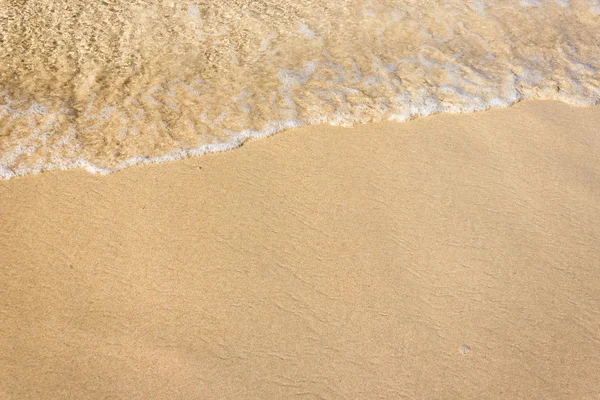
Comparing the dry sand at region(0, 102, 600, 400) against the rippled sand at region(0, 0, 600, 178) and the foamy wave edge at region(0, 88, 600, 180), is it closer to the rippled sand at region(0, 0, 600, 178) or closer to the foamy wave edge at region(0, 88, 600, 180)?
the foamy wave edge at region(0, 88, 600, 180)

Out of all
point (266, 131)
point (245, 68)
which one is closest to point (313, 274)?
point (266, 131)

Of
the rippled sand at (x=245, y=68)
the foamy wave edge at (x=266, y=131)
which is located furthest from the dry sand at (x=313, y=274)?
the rippled sand at (x=245, y=68)

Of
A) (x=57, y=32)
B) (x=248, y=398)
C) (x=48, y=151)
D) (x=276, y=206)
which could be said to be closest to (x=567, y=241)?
(x=276, y=206)

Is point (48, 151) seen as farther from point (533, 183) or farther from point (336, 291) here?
point (533, 183)

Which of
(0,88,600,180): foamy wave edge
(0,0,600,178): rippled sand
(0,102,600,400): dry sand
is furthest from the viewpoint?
(0,0,600,178): rippled sand

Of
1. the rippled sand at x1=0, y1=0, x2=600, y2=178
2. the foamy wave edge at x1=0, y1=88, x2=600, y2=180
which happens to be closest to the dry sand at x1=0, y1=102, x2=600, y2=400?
the foamy wave edge at x1=0, y1=88, x2=600, y2=180

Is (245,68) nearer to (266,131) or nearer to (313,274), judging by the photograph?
(266,131)

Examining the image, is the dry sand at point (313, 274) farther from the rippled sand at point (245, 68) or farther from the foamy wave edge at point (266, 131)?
the rippled sand at point (245, 68)
